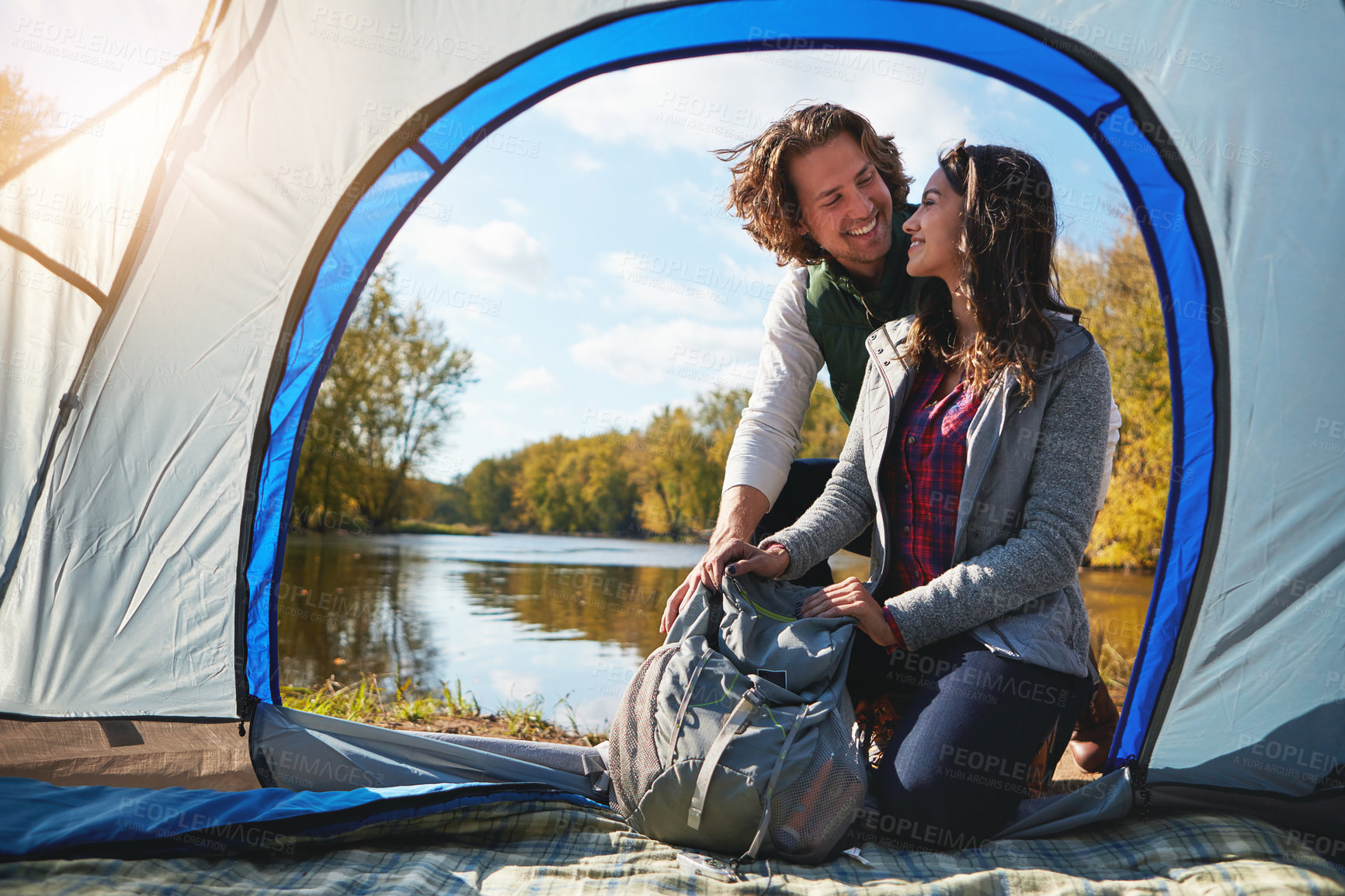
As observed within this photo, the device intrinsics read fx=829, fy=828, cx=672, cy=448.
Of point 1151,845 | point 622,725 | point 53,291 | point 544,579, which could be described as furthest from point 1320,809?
point 544,579

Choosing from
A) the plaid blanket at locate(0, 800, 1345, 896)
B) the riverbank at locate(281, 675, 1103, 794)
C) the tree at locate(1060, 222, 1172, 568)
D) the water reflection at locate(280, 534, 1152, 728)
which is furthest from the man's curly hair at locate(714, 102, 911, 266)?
the tree at locate(1060, 222, 1172, 568)

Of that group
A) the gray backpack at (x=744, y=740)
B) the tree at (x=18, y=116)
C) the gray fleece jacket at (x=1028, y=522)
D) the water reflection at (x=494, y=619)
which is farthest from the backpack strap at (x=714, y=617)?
the tree at (x=18, y=116)

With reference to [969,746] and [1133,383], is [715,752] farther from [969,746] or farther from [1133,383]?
[1133,383]

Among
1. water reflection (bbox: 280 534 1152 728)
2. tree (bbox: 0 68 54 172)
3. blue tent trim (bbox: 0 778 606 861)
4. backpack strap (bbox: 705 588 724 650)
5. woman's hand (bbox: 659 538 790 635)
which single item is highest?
tree (bbox: 0 68 54 172)

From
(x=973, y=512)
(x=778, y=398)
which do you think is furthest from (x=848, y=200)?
(x=973, y=512)

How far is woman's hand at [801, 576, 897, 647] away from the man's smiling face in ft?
3.08

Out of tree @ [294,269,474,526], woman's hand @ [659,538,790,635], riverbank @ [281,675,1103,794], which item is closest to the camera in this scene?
woman's hand @ [659,538,790,635]

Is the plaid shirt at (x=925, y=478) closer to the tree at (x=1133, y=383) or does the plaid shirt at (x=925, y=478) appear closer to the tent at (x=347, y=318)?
the tent at (x=347, y=318)

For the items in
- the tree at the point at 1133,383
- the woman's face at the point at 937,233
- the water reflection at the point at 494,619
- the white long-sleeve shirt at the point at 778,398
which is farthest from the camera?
the tree at the point at 1133,383

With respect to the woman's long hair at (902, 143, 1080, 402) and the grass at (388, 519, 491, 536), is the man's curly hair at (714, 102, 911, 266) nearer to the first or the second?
the woman's long hair at (902, 143, 1080, 402)

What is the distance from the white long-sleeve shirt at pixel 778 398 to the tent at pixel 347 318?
43 cm

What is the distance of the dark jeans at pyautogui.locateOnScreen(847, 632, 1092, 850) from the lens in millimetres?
1580

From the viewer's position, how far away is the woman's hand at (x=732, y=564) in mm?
1810

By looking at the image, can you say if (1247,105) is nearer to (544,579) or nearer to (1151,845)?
(1151,845)
